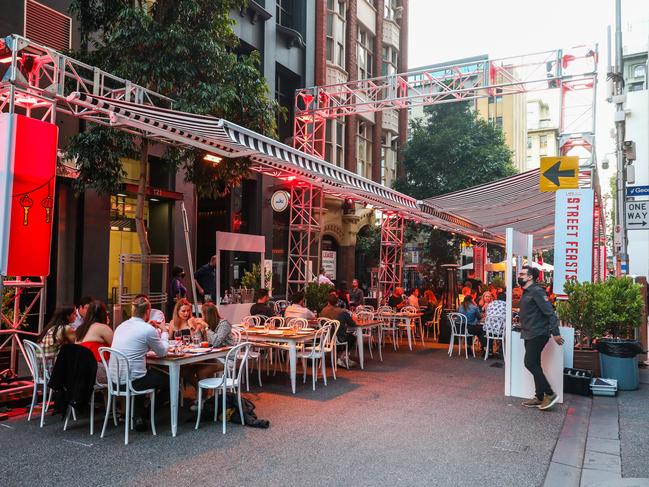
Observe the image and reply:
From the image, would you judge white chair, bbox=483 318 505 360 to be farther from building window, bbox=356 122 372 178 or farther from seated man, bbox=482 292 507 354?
building window, bbox=356 122 372 178

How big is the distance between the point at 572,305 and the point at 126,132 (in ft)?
25.3

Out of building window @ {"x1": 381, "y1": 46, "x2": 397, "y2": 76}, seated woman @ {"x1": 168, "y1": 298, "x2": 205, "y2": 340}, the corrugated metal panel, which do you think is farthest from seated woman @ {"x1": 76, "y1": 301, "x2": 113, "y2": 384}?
building window @ {"x1": 381, "y1": 46, "x2": 397, "y2": 76}

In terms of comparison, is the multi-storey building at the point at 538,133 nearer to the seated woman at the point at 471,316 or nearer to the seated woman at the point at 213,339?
the seated woman at the point at 471,316

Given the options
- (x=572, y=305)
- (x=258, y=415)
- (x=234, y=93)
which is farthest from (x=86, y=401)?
(x=572, y=305)

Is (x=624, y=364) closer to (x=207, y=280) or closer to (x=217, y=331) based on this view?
(x=217, y=331)

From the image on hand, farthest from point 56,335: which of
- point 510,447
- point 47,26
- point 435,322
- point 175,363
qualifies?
point 435,322

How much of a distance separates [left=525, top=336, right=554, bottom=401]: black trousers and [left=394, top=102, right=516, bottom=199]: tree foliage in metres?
16.3

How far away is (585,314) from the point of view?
348 inches

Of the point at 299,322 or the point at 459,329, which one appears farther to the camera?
the point at 459,329

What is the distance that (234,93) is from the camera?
9.05 metres

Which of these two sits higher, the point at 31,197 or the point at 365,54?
the point at 365,54

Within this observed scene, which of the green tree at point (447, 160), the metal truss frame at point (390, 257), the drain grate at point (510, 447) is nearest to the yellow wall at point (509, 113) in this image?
the green tree at point (447, 160)

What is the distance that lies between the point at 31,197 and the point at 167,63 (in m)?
3.57

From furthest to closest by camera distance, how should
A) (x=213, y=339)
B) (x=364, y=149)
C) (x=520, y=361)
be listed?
(x=364, y=149), (x=520, y=361), (x=213, y=339)
